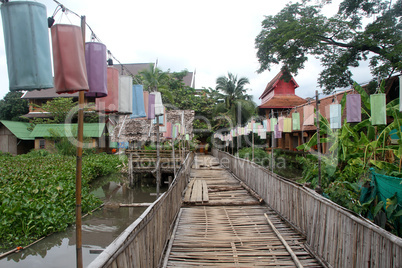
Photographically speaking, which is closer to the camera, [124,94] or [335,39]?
[124,94]

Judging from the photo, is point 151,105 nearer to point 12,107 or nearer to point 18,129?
point 18,129

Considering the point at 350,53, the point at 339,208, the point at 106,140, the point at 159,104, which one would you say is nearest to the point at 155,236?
the point at 339,208

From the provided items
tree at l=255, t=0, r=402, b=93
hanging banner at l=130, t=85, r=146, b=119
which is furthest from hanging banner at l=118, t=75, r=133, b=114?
tree at l=255, t=0, r=402, b=93

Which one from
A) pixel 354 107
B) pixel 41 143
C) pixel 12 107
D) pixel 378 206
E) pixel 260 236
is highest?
pixel 12 107

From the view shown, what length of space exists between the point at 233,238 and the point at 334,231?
83.3 inches

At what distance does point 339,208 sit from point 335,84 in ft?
42.0

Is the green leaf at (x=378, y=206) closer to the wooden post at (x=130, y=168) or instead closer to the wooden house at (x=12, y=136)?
the wooden post at (x=130, y=168)

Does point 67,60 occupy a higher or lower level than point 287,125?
higher

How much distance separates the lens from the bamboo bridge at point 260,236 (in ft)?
10.4

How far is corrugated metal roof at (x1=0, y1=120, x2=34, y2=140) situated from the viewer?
27347 millimetres

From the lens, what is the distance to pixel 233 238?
5754mm

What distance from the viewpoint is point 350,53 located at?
1420 centimetres

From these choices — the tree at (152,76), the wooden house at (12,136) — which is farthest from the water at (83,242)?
the wooden house at (12,136)

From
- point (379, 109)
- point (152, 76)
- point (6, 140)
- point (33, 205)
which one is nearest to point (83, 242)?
point (33, 205)
